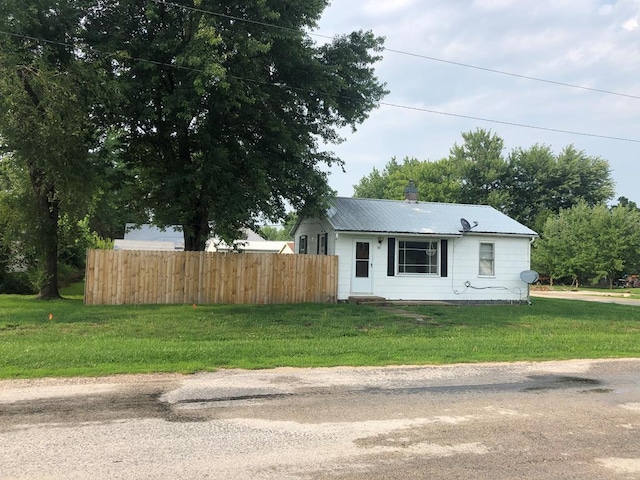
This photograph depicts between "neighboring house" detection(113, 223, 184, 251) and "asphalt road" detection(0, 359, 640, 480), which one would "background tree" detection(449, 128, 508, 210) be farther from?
"asphalt road" detection(0, 359, 640, 480)

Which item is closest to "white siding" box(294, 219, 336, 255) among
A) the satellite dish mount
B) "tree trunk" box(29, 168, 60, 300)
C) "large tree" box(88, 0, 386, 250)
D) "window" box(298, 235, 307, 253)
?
"window" box(298, 235, 307, 253)

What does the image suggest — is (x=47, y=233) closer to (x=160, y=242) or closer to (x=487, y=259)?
(x=487, y=259)

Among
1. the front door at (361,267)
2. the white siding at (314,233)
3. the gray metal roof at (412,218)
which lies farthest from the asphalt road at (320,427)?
the gray metal roof at (412,218)

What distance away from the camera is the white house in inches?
735

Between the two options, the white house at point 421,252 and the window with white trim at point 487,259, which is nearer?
the white house at point 421,252

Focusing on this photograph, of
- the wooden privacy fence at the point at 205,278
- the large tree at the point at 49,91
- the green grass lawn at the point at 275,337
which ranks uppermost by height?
the large tree at the point at 49,91

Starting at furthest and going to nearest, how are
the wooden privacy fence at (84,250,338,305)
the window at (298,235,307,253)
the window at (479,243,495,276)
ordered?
the window at (298,235,307,253)
the window at (479,243,495,276)
the wooden privacy fence at (84,250,338,305)

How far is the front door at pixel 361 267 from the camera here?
734 inches

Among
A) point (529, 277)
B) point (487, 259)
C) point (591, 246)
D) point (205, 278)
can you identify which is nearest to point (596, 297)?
point (591, 246)

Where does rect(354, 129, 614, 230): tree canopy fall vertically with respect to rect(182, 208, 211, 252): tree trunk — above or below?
above

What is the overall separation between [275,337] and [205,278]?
6971 millimetres

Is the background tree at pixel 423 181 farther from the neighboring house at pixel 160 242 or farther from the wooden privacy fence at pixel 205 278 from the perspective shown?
the wooden privacy fence at pixel 205 278

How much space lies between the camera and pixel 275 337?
11062 millimetres

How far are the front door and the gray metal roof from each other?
718 mm
